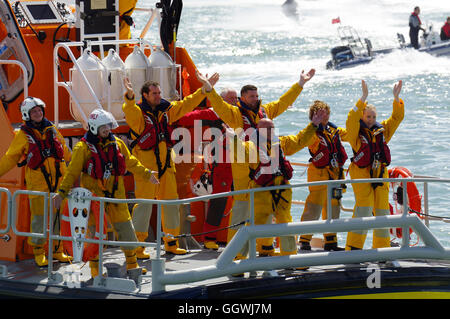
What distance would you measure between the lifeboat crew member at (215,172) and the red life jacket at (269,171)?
1086mm

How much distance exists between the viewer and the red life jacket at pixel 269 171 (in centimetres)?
646

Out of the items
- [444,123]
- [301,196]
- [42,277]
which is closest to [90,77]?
[42,277]

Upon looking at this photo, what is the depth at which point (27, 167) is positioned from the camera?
22.1 ft

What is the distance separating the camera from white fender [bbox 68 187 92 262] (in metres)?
6.23

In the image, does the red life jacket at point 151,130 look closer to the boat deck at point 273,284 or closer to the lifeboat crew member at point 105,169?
the lifeboat crew member at point 105,169

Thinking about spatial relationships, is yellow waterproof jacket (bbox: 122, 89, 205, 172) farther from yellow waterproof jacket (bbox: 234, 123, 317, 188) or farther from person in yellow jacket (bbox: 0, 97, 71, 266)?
yellow waterproof jacket (bbox: 234, 123, 317, 188)

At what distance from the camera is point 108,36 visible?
28.6 ft

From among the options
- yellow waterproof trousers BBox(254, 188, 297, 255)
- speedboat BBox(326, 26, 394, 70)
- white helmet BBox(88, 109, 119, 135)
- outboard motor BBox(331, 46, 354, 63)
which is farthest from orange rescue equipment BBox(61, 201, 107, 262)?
outboard motor BBox(331, 46, 354, 63)

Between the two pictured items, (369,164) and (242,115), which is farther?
(369,164)

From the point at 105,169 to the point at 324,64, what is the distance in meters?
28.0

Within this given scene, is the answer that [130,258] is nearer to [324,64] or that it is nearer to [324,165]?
[324,165]

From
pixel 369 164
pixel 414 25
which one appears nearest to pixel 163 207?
pixel 369 164

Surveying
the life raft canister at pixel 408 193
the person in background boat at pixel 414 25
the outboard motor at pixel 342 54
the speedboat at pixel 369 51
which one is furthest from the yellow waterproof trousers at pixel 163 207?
the outboard motor at pixel 342 54
